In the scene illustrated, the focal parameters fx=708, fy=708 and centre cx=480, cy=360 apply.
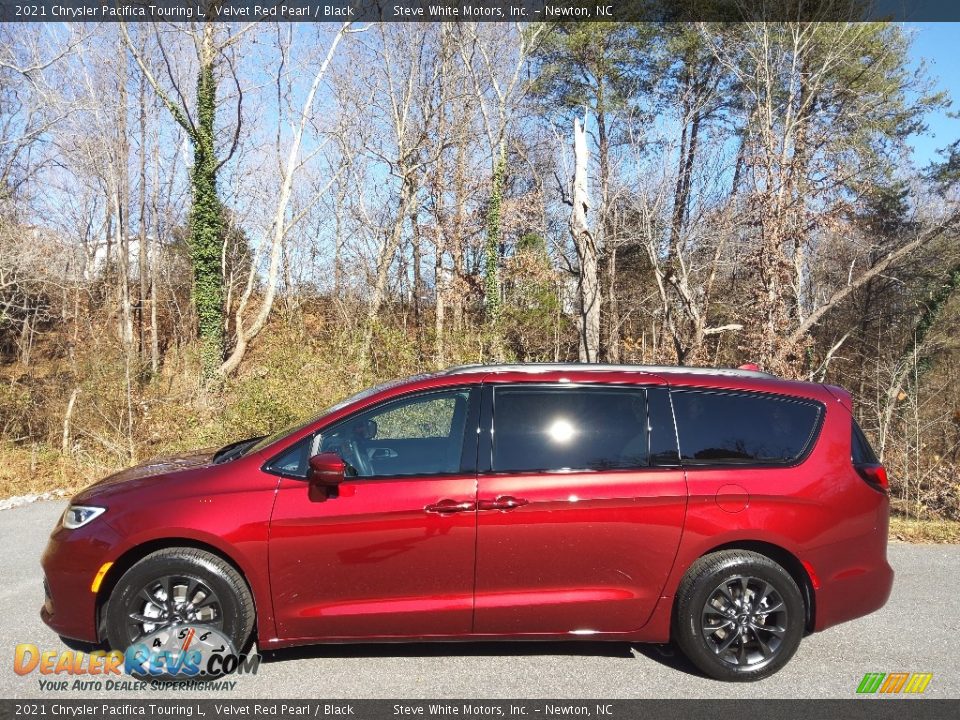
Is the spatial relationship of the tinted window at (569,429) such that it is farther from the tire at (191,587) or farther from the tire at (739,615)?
the tire at (191,587)

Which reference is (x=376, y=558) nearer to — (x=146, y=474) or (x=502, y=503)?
(x=502, y=503)

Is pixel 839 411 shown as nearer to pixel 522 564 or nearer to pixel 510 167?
pixel 522 564

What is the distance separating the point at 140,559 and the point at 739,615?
3271 mm

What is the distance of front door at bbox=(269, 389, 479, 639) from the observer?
3.75 meters

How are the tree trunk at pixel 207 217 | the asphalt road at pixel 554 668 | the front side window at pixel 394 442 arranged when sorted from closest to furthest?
1. the asphalt road at pixel 554 668
2. the front side window at pixel 394 442
3. the tree trunk at pixel 207 217

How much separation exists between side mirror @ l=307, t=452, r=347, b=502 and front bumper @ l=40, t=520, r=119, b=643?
42.2 inches

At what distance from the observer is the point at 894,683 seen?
12.6ft

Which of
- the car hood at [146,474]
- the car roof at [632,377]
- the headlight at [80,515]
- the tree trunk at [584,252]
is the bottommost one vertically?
the headlight at [80,515]

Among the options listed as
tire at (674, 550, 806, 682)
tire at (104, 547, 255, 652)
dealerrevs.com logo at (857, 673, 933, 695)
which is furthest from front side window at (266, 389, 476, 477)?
dealerrevs.com logo at (857, 673, 933, 695)

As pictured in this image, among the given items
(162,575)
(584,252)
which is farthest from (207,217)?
(162,575)

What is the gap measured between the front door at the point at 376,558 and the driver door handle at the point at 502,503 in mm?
54

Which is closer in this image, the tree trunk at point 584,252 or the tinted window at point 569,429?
the tinted window at point 569,429

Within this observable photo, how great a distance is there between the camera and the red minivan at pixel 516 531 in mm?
3756

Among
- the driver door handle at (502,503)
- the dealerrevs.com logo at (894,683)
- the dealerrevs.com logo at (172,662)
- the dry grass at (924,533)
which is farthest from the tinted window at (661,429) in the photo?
the dry grass at (924,533)
